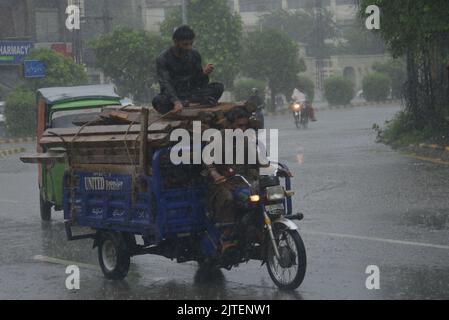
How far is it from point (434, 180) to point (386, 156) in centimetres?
550

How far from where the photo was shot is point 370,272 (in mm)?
9961

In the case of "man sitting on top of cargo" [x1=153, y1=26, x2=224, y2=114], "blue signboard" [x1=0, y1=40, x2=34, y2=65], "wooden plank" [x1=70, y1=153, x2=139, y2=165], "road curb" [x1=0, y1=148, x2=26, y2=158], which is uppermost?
"blue signboard" [x1=0, y1=40, x2=34, y2=65]

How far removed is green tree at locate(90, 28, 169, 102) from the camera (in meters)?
49.2

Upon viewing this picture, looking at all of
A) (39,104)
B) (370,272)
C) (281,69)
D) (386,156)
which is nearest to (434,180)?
(386,156)

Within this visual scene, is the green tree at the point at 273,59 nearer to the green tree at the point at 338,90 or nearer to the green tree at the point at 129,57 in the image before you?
the green tree at the point at 338,90

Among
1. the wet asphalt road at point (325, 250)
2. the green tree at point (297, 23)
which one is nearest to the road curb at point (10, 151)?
the wet asphalt road at point (325, 250)

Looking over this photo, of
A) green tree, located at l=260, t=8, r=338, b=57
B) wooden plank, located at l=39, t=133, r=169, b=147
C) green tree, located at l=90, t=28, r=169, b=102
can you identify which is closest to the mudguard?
wooden plank, located at l=39, t=133, r=169, b=147

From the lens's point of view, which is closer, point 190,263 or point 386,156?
point 190,263

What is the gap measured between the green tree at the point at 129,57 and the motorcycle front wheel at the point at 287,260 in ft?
131

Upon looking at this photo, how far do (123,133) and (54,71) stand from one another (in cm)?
3502

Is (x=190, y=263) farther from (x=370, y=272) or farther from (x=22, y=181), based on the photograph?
(x=22, y=181)

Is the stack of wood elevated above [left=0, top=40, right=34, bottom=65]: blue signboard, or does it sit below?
below

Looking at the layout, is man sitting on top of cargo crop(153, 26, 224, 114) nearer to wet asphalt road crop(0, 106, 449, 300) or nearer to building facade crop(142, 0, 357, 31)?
wet asphalt road crop(0, 106, 449, 300)

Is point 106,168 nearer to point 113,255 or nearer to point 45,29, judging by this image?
point 113,255
